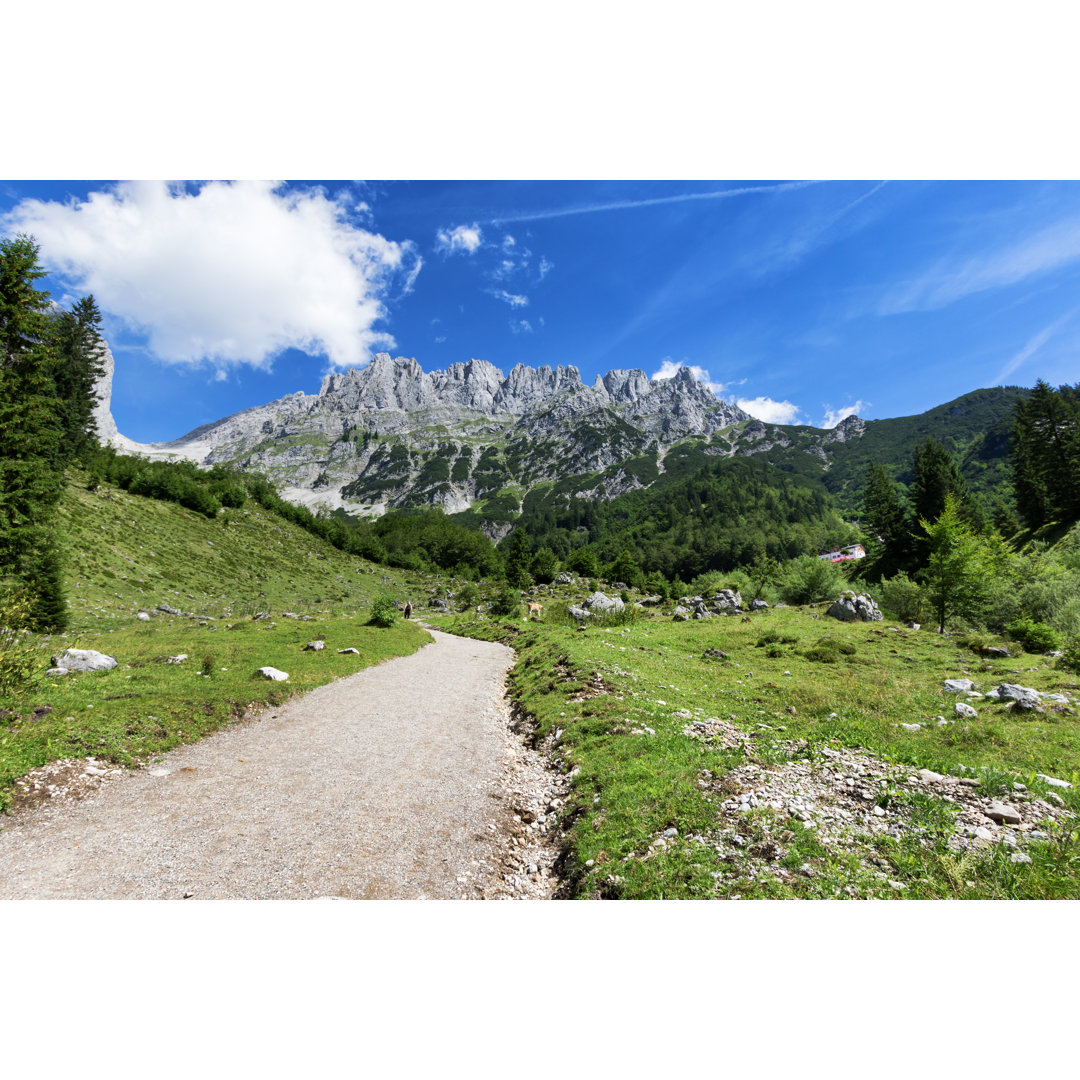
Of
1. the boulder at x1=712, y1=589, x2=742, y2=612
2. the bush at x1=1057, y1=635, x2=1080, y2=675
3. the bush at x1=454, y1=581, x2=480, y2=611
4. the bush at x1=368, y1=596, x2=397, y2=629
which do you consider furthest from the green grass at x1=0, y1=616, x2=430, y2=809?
the bush at x1=454, y1=581, x2=480, y2=611

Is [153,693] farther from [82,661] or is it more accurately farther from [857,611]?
[857,611]

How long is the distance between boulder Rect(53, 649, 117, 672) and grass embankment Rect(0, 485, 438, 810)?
37 centimetres

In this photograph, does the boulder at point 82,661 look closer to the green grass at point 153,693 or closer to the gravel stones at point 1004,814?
the green grass at point 153,693

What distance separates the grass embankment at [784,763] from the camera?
21.0 ft

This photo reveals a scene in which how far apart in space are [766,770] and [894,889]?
4.04m

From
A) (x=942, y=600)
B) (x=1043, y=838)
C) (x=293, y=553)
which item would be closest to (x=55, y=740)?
(x=1043, y=838)

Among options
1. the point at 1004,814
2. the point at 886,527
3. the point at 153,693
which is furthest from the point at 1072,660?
the point at 886,527

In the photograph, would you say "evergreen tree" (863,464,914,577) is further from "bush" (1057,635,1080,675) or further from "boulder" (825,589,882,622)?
"bush" (1057,635,1080,675)

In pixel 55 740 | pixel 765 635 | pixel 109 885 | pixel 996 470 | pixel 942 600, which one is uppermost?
pixel 996 470

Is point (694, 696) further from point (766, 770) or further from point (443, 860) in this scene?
point (443, 860)

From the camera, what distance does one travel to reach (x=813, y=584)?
55.2 metres

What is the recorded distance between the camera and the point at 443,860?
781cm

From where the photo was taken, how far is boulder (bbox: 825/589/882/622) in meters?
38.6

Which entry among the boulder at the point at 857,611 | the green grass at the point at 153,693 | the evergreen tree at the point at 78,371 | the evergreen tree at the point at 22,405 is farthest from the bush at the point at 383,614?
the evergreen tree at the point at 78,371
